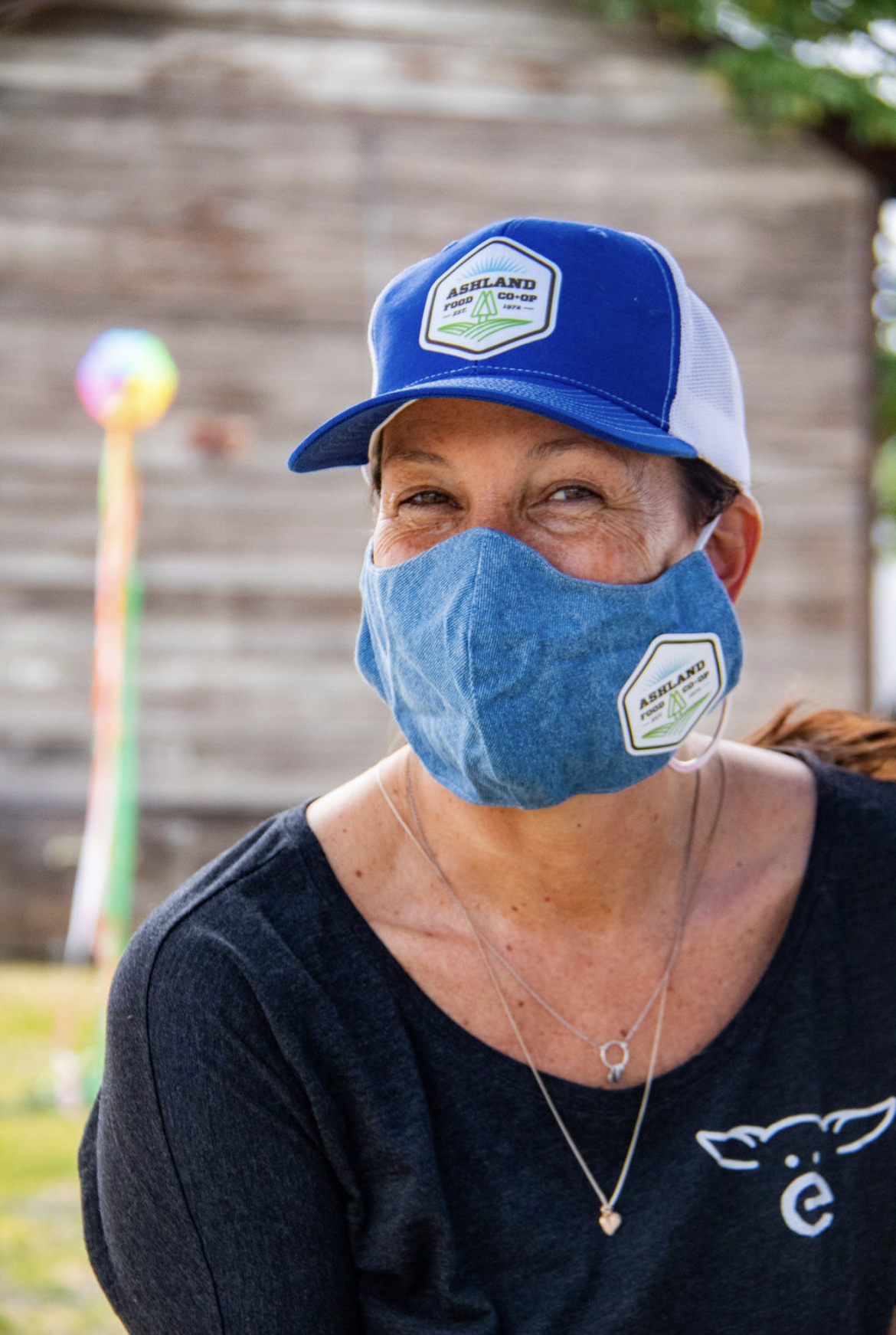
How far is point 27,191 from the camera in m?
7.48

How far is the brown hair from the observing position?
6.48ft

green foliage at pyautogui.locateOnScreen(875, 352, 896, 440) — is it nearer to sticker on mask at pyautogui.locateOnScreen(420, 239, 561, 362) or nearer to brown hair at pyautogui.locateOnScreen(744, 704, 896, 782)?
brown hair at pyautogui.locateOnScreen(744, 704, 896, 782)

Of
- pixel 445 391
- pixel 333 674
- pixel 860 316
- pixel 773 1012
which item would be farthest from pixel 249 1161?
pixel 860 316

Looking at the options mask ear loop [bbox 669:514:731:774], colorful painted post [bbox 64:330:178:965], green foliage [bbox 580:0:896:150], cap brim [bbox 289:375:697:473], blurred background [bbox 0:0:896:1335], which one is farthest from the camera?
blurred background [bbox 0:0:896:1335]

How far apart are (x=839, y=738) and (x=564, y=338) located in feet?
2.85

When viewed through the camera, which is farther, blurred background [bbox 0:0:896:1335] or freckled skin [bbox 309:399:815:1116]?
blurred background [bbox 0:0:896:1335]

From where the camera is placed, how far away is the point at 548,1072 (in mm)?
1600

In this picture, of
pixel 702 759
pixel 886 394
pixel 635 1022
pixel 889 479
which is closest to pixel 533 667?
pixel 702 759

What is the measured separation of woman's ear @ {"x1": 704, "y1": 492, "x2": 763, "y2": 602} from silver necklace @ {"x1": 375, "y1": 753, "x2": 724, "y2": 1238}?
1.05 feet

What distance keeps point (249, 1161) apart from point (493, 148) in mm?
7140

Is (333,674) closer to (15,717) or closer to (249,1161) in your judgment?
(15,717)

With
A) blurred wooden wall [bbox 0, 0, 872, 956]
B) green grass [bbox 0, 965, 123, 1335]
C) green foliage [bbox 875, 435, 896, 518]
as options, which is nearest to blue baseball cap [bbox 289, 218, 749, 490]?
green grass [bbox 0, 965, 123, 1335]

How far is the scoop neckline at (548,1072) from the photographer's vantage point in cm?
158

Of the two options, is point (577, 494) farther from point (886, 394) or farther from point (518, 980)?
point (886, 394)
